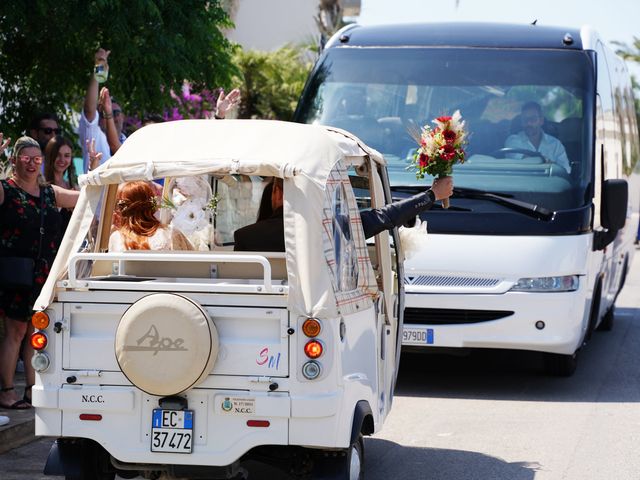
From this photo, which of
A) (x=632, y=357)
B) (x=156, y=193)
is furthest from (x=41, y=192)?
(x=632, y=357)

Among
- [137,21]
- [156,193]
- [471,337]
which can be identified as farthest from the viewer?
[137,21]

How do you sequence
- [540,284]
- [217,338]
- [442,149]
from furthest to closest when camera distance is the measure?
[540,284] < [442,149] < [217,338]

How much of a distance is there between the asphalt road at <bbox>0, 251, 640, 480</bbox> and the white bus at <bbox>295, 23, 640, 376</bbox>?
450 millimetres

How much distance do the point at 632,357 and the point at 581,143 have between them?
3.24 metres

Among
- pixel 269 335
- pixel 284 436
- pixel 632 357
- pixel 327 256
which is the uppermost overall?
pixel 327 256

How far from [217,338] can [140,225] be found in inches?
60.8

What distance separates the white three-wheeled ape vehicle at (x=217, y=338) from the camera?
18.8 ft

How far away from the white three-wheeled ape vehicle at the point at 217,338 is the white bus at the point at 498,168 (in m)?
3.83

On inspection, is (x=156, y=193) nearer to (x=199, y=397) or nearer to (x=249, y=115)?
(x=199, y=397)

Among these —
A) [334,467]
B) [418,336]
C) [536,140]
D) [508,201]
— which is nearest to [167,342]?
[334,467]

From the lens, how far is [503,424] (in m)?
9.03

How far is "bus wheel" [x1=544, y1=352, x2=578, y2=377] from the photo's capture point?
35.8ft

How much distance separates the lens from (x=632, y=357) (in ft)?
42.4

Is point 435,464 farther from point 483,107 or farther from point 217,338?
point 483,107
